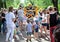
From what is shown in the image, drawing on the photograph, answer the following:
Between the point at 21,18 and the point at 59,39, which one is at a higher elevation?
the point at 59,39

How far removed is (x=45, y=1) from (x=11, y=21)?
23.0 m

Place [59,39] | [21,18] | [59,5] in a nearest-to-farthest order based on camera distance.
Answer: [59,39]
[21,18]
[59,5]

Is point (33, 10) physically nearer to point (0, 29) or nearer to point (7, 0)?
point (0, 29)

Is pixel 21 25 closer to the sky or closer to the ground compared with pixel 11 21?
closer to the ground

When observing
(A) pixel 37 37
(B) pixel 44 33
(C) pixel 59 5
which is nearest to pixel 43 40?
(A) pixel 37 37

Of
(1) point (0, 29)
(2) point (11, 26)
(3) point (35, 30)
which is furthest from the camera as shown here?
(1) point (0, 29)

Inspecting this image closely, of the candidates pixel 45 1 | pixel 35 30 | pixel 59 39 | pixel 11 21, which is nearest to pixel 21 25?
pixel 35 30

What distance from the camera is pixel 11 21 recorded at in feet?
27.9

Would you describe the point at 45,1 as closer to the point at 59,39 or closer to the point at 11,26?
the point at 11,26

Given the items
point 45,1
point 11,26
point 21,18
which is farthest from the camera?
point 45,1

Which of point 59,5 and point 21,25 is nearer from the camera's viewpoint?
point 21,25

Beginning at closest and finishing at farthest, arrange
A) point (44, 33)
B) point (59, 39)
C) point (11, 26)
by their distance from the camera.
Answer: point (59, 39), point (11, 26), point (44, 33)

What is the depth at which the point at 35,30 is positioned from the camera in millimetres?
9711

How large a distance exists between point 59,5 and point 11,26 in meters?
19.8
